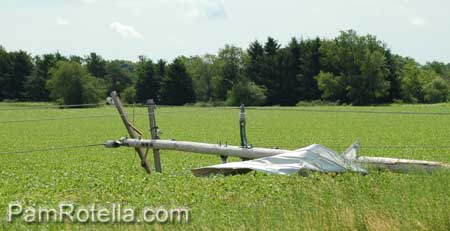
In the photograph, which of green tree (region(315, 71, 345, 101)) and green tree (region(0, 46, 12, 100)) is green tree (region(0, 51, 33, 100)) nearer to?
green tree (region(0, 46, 12, 100))

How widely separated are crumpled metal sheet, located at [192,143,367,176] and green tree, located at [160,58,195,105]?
83461 mm

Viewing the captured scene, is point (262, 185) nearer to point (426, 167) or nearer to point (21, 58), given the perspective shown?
point (426, 167)

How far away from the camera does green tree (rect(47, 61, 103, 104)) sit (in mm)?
93062

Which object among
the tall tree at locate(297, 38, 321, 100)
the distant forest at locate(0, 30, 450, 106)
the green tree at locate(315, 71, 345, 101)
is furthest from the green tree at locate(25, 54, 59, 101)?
the green tree at locate(315, 71, 345, 101)

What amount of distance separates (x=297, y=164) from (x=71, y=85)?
87422 mm

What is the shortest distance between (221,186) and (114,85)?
108m

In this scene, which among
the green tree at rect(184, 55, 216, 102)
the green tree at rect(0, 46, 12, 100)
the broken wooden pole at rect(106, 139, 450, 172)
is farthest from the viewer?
the green tree at rect(184, 55, 216, 102)

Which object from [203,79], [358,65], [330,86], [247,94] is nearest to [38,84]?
[203,79]

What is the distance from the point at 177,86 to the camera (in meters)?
94.1

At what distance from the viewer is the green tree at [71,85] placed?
9306cm

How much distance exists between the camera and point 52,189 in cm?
930

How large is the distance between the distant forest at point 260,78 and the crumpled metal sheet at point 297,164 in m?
73.7

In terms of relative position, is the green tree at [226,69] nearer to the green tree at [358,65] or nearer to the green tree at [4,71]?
the green tree at [358,65]

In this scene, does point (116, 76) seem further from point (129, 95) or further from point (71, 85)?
point (71, 85)
